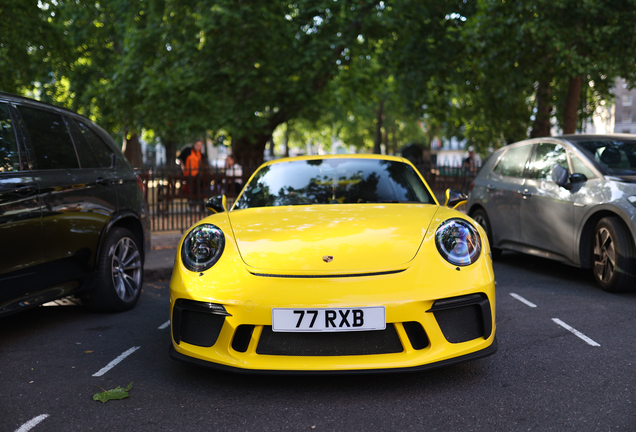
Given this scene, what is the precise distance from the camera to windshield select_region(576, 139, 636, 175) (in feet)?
19.3

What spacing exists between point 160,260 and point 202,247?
458 cm

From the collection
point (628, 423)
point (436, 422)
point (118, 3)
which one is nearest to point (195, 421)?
point (436, 422)

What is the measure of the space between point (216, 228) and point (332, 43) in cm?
1566

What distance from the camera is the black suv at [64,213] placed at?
385 cm

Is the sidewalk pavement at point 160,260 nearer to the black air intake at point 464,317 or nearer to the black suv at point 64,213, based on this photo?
the black suv at point 64,213

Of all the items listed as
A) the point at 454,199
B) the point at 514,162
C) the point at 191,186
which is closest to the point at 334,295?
the point at 454,199

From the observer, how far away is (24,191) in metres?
3.92

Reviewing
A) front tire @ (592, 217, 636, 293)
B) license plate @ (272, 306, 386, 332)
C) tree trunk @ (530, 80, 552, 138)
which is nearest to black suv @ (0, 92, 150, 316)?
license plate @ (272, 306, 386, 332)

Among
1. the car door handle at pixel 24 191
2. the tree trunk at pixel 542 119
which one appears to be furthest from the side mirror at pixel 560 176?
the tree trunk at pixel 542 119

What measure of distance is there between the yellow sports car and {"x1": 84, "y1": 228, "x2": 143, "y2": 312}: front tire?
1612 mm

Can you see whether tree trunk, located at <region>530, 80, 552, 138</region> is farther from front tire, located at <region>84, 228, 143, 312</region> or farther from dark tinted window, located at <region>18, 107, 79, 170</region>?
dark tinted window, located at <region>18, 107, 79, 170</region>

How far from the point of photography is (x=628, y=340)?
13.2 ft

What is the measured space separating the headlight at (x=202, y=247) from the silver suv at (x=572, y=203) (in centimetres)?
384

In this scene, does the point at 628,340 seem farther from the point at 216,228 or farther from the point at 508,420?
the point at 216,228
